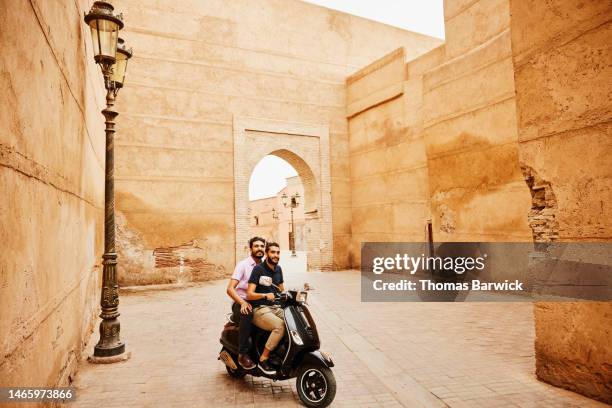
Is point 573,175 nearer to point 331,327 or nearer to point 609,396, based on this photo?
point 609,396

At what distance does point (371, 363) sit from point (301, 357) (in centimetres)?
133

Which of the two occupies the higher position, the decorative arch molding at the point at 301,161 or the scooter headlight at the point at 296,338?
the decorative arch molding at the point at 301,161

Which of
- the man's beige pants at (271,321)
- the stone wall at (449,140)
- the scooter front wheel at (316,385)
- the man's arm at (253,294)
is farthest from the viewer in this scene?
the stone wall at (449,140)

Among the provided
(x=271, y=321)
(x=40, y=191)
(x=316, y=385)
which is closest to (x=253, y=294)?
(x=271, y=321)

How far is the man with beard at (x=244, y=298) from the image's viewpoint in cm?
362

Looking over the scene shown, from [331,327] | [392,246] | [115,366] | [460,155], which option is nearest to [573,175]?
[331,327]

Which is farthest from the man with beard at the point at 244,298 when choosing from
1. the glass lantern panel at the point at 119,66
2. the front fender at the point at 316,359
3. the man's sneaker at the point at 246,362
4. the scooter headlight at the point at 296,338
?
the glass lantern panel at the point at 119,66

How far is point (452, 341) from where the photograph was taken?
16.9 ft

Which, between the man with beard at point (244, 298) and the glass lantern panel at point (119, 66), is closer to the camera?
the man with beard at point (244, 298)

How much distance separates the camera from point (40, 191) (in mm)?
2621

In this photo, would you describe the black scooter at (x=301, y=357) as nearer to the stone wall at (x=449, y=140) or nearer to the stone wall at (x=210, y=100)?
the stone wall at (x=449, y=140)

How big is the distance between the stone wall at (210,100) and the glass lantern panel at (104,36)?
23.3ft

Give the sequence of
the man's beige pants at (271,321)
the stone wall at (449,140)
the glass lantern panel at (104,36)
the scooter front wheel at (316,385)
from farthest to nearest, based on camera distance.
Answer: the stone wall at (449,140), the glass lantern panel at (104,36), the man's beige pants at (271,321), the scooter front wheel at (316,385)

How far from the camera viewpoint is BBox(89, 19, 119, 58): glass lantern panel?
4.45 metres
